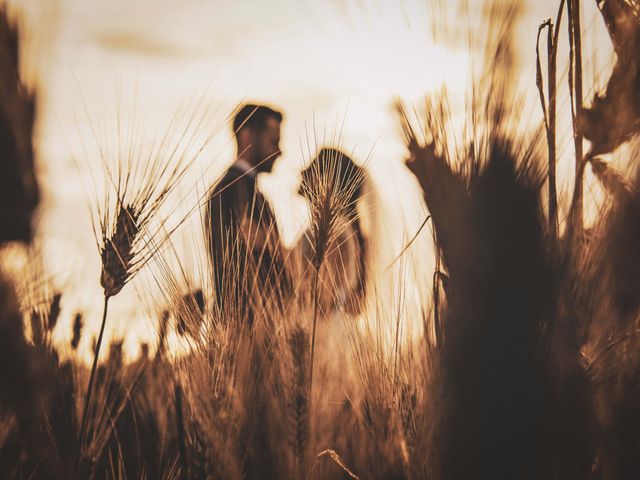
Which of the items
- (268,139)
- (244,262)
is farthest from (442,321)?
(268,139)

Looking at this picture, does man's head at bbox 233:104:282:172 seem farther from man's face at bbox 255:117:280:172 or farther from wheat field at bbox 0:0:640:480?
wheat field at bbox 0:0:640:480

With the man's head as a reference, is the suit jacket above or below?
below

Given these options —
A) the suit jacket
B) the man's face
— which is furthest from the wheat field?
the man's face

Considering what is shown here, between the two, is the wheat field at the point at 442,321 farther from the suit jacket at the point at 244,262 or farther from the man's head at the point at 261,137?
the man's head at the point at 261,137

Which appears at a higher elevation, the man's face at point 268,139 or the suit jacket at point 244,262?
the man's face at point 268,139

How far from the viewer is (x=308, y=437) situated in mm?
649

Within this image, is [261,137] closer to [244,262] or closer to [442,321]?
[244,262]

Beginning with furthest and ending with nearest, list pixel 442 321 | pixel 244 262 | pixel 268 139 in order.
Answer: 1. pixel 268 139
2. pixel 244 262
3. pixel 442 321

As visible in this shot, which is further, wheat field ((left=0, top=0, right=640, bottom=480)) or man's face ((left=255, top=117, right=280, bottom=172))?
man's face ((left=255, top=117, right=280, bottom=172))

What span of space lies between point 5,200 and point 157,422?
0.68m

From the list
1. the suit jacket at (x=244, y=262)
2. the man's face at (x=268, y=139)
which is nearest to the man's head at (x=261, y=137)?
the man's face at (x=268, y=139)

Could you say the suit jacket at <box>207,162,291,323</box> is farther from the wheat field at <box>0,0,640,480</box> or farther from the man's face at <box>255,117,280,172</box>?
the man's face at <box>255,117,280,172</box>

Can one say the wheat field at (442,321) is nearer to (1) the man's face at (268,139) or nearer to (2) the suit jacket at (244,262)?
(2) the suit jacket at (244,262)

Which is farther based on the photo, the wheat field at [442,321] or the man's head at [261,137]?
the man's head at [261,137]
